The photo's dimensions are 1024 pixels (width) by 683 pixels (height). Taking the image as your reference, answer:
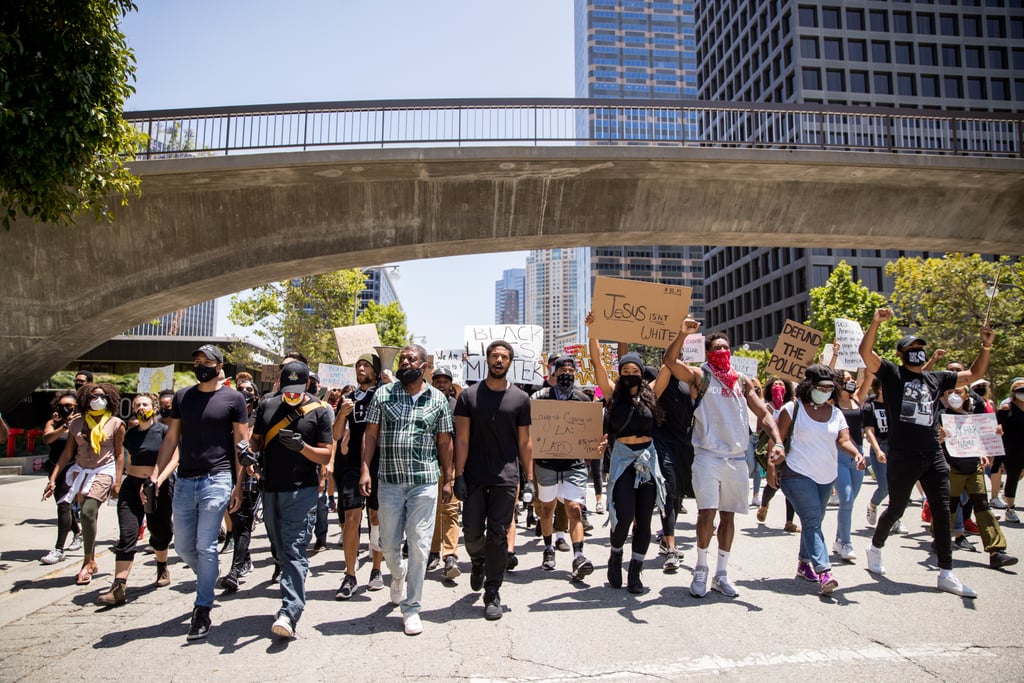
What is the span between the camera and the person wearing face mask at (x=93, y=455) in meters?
6.75

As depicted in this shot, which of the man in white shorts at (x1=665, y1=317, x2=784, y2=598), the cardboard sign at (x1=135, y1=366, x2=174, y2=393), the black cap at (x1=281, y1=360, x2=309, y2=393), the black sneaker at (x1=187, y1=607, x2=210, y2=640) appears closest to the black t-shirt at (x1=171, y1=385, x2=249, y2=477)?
the black cap at (x1=281, y1=360, x2=309, y2=393)

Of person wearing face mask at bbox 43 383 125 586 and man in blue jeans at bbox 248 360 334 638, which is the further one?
person wearing face mask at bbox 43 383 125 586

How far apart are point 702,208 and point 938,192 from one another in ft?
16.0

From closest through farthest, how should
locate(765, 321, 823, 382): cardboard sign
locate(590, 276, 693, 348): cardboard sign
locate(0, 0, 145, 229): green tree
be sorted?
locate(0, 0, 145, 229): green tree
locate(590, 276, 693, 348): cardboard sign
locate(765, 321, 823, 382): cardboard sign

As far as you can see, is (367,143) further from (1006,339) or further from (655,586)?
(1006,339)

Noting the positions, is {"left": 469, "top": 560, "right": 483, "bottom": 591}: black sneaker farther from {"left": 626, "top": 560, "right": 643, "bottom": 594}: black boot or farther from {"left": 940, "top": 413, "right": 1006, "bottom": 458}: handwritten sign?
{"left": 940, "top": 413, "right": 1006, "bottom": 458}: handwritten sign

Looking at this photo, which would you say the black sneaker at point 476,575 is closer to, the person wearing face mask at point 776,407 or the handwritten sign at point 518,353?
the handwritten sign at point 518,353

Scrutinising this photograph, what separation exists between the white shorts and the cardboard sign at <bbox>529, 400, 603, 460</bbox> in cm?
115

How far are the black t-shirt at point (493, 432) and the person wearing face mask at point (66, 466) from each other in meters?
4.38

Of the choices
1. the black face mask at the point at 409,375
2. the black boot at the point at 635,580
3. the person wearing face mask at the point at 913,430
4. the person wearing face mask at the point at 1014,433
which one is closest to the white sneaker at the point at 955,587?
the person wearing face mask at the point at 913,430

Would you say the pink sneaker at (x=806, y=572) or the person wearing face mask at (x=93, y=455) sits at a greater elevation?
the person wearing face mask at (x=93, y=455)

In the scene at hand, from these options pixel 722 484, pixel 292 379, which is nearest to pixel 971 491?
pixel 722 484

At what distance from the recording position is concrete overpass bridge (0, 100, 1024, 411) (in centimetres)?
1345

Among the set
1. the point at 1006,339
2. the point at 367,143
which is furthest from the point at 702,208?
the point at 1006,339
